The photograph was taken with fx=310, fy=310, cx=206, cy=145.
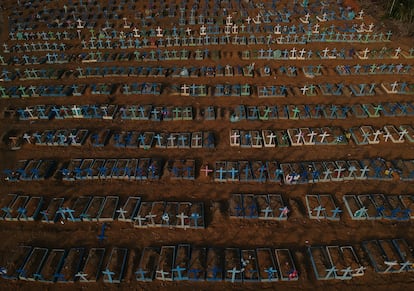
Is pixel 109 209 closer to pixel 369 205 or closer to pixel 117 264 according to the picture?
pixel 117 264

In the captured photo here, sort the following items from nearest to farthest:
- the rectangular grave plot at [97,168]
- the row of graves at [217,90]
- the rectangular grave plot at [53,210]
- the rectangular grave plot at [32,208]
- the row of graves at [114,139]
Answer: the rectangular grave plot at [53,210] → the rectangular grave plot at [32,208] → the rectangular grave plot at [97,168] → the row of graves at [114,139] → the row of graves at [217,90]

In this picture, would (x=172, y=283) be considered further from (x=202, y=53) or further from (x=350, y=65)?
(x=350, y=65)

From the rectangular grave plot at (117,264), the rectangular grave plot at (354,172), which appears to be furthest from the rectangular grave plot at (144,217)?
the rectangular grave plot at (354,172)

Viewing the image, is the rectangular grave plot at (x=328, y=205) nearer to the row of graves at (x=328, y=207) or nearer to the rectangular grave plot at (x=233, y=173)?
the row of graves at (x=328, y=207)

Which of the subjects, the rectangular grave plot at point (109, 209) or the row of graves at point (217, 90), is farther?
the row of graves at point (217, 90)

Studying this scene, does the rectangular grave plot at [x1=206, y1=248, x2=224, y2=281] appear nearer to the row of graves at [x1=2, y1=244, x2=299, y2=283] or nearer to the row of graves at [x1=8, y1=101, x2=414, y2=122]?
the row of graves at [x1=2, y1=244, x2=299, y2=283]

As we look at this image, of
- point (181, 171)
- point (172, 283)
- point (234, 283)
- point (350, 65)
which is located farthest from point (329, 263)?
point (350, 65)

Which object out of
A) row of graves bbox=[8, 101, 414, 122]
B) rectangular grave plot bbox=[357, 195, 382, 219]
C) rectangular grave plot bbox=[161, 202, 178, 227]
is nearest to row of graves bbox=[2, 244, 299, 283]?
rectangular grave plot bbox=[161, 202, 178, 227]
